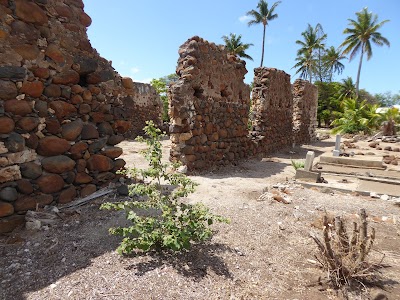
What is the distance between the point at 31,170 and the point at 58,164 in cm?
31

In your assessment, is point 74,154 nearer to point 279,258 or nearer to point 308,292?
point 279,258

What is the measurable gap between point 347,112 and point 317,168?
13.1 meters

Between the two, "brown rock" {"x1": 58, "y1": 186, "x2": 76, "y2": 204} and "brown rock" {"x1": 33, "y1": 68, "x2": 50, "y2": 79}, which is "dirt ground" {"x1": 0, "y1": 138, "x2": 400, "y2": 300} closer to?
"brown rock" {"x1": 58, "y1": 186, "x2": 76, "y2": 204}

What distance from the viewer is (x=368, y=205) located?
458 cm

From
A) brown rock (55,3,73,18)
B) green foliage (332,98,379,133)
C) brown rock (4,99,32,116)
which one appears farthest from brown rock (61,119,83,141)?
green foliage (332,98,379,133)

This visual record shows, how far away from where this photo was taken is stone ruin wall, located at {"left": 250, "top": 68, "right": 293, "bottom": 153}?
10.1 meters

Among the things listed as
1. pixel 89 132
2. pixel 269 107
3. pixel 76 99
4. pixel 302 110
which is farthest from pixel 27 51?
pixel 302 110

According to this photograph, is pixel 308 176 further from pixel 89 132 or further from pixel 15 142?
pixel 15 142

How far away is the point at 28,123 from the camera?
320 centimetres

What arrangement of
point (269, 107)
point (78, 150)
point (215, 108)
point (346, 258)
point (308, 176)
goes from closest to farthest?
point (346, 258) → point (78, 150) → point (308, 176) → point (215, 108) → point (269, 107)

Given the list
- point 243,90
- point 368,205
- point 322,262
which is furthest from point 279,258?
point 243,90

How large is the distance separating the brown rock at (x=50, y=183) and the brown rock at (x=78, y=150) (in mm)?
341

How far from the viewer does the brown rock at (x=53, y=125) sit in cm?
343

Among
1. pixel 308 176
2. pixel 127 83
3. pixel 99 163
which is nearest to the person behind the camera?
pixel 99 163
